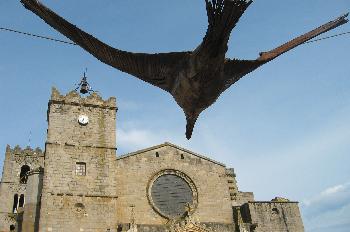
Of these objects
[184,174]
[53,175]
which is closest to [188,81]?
[53,175]

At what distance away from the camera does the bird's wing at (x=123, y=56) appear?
8.05ft

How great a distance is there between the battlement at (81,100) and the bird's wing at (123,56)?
23.1 meters

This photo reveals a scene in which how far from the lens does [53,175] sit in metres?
22.2

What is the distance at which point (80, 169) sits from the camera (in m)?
23.0

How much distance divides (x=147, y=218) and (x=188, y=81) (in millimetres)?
20895

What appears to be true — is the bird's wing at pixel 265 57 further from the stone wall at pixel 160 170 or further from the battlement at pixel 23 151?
the battlement at pixel 23 151

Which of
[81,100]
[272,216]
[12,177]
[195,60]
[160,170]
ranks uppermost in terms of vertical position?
[12,177]

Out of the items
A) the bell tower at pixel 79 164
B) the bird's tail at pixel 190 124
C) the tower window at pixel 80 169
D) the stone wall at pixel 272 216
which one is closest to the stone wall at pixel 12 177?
the bell tower at pixel 79 164

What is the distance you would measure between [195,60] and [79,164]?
21.4m

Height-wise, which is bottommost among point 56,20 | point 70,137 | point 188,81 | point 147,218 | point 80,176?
point 188,81

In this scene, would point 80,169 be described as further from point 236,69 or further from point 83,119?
point 236,69

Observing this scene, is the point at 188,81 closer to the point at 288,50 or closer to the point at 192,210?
the point at 288,50

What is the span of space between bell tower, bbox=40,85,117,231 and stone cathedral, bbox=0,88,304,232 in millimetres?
49

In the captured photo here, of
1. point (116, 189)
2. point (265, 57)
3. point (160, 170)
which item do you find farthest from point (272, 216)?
point (265, 57)
